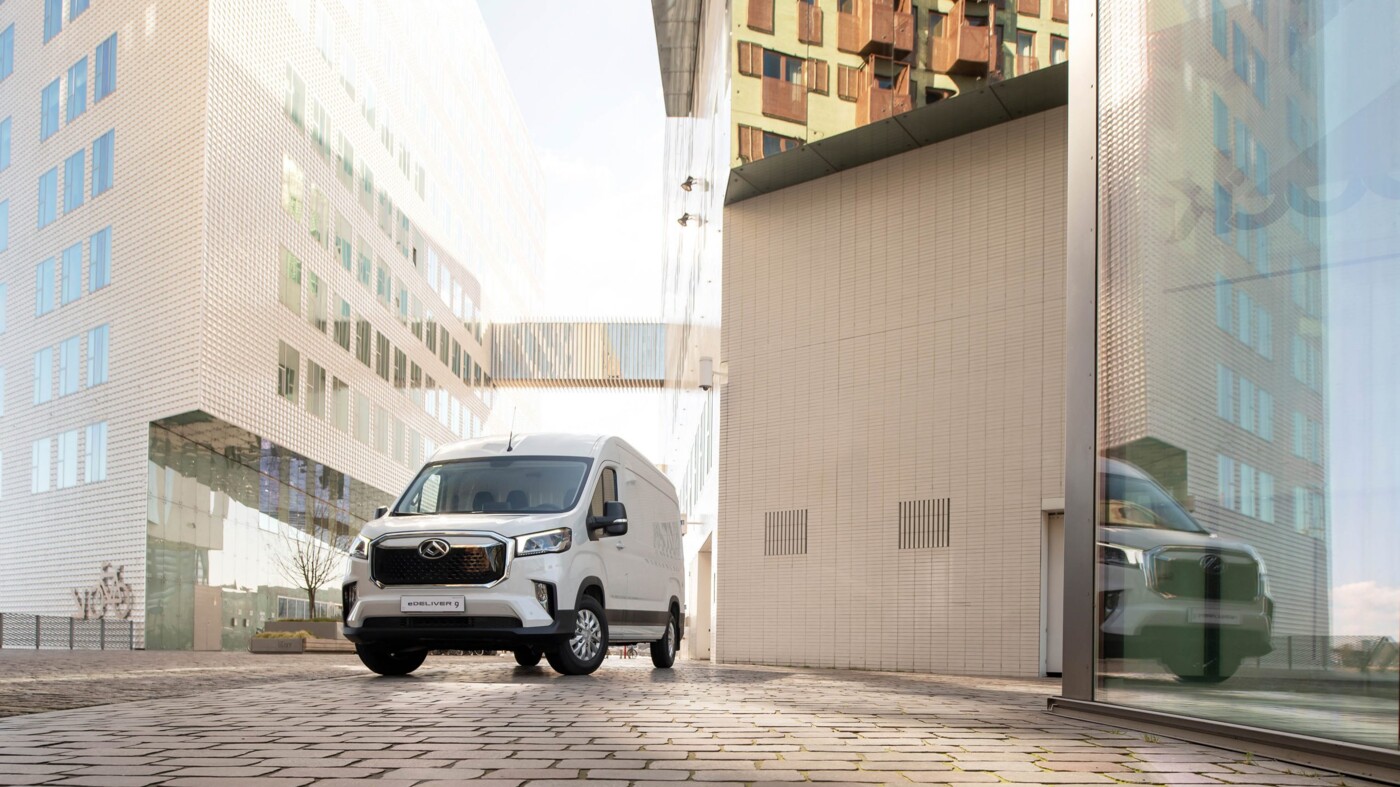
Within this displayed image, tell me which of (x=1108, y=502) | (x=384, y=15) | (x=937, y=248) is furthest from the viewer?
(x=384, y=15)

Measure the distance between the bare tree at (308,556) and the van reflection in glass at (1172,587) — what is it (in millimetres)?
28545

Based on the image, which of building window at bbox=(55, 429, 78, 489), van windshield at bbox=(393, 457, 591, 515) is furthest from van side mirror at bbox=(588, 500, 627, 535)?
building window at bbox=(55, 429, 78, 489)

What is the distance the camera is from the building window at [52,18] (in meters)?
35.4

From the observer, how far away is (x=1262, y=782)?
16.5ft

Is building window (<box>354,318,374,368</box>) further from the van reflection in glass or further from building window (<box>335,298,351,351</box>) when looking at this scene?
the van reflection in glass

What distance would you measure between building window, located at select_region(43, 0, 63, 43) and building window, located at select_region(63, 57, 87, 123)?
1.63 meters

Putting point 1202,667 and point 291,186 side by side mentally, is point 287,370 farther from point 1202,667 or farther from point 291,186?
point 1202,667

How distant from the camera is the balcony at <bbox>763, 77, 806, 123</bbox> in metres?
19.5

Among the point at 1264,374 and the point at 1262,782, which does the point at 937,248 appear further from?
the point at 1262,782

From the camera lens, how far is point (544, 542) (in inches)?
459

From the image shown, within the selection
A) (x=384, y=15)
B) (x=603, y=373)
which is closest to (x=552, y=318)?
(x=603, y=373)

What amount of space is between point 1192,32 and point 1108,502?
263 cm

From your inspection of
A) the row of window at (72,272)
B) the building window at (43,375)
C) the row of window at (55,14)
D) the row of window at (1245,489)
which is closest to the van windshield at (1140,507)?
the row of window at (1245,489)

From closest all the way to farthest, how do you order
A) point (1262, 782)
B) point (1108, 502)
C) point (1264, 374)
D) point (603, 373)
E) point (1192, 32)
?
point (1262, 782)
point (1264, 374)
point (1192, 32)
point (1108, 502)
point (603, 373)
